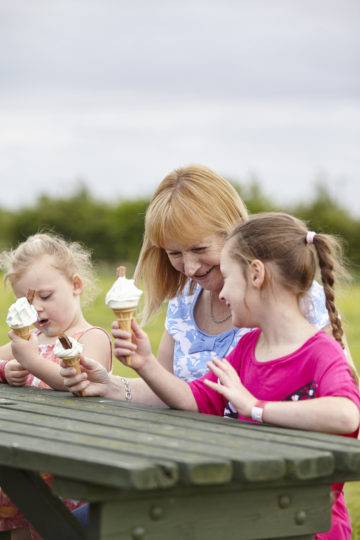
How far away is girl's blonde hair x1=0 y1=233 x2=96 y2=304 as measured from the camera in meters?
3.71

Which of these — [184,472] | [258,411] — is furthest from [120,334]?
[184,472]

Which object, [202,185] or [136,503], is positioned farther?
[202,185]

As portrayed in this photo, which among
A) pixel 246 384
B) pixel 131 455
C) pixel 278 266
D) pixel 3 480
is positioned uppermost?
pixel 278 266

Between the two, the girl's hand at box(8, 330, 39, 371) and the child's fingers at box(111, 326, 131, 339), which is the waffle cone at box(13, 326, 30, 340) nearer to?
the girl's hand at box(8, 330, 39, 371)

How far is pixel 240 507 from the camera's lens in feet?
6.73

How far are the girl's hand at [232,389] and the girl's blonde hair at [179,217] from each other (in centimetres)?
85

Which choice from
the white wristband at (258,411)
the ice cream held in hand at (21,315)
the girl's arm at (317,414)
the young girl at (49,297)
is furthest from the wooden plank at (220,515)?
the young girl at (49,297)

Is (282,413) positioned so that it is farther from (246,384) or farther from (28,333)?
(28,333)

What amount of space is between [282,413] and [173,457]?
2.02 feet

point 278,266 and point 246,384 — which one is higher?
point 278,266

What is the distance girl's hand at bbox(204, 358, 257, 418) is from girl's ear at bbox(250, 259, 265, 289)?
27 centimetres

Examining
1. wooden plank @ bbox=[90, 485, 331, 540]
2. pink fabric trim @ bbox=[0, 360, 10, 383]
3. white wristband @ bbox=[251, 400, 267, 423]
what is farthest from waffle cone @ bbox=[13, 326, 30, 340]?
wooden plank @ bbox=[90, 485, 331, 540]

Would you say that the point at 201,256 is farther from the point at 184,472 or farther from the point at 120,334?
the point at 184,472

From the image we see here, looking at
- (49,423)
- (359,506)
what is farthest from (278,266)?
(359,506)
